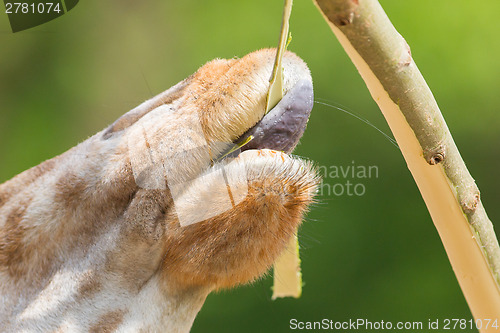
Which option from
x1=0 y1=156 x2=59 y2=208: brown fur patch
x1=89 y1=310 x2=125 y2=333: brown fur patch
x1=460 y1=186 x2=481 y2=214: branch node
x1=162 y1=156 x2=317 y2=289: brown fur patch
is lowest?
x1=460 y1=186 x2=481 y2=214: branch node

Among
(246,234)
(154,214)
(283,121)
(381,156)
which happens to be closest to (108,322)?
(154,214)

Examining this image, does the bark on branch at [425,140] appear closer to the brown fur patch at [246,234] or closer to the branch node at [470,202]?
the branch node at [470,202]

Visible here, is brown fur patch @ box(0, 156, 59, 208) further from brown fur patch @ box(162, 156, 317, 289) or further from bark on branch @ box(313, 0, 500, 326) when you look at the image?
bark on branch @ box(313, 0, 500, 326)

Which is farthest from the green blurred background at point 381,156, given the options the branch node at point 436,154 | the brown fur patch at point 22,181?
the branch node at point 436,154

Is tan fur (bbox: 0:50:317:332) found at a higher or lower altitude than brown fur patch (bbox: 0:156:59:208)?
lower

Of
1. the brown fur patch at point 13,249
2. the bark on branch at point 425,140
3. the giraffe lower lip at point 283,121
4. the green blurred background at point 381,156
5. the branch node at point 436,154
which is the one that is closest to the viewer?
the bark on branch at point 425,140

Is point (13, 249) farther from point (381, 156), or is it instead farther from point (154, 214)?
point (381, 156)

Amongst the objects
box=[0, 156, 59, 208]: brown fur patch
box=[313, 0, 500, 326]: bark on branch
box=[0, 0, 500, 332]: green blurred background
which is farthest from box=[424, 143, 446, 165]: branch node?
box=[0, 0, 500, 332]: green blurred background
